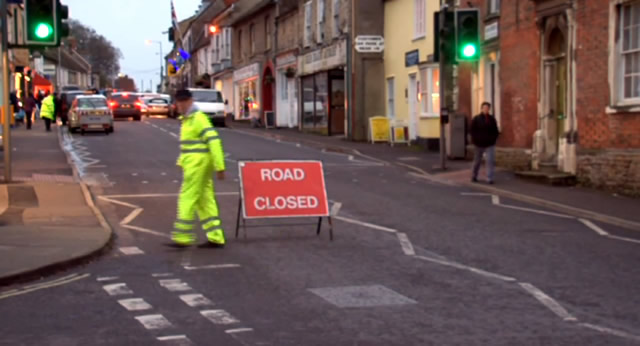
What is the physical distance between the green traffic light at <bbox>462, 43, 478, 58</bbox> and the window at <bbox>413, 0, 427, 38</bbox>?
907 centimetres

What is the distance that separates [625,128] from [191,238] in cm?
969

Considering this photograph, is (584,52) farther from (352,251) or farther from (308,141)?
(308,141)

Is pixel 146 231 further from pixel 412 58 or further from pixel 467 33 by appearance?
pixel 412 58

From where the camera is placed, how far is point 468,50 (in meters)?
20.6

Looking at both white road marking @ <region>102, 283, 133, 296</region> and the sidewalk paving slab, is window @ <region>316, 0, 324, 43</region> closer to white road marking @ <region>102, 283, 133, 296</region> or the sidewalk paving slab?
the sidewalk paving slab

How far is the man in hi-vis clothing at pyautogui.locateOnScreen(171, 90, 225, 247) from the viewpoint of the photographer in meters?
10.8

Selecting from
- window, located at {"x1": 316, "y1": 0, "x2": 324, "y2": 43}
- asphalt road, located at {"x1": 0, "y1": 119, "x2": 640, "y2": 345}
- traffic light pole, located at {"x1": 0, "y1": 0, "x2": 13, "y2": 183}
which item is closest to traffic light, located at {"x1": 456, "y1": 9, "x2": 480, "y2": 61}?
asphalt road, located at {"x1": 0, "y1": 119, "x2": 640, "y2": 345}

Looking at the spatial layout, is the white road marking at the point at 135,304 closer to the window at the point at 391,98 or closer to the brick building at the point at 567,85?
the brick building at the point at 567,85

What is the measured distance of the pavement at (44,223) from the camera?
9547mm

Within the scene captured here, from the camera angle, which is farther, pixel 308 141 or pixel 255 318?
pixel 308 141

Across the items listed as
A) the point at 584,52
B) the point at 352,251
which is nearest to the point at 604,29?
the point at 584,52

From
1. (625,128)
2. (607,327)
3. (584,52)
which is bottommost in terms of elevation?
(607,327)

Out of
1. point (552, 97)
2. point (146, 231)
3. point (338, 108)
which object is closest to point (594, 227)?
point (146, 231)

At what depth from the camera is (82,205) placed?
14.8 metres
